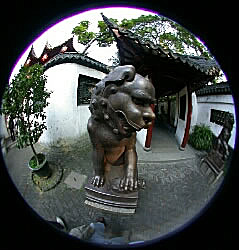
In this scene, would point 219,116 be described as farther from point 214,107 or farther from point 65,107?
point 65,107

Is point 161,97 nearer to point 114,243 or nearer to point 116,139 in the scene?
point 116,139

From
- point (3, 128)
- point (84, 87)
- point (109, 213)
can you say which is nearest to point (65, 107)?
point (84, 87)

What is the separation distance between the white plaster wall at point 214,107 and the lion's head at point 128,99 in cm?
42

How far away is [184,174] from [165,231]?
0.41 meters

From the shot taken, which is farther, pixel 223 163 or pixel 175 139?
pixel 175 139

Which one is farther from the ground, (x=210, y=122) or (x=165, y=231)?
(x=210, y=122)

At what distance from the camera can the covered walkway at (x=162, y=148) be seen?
4.14 ft

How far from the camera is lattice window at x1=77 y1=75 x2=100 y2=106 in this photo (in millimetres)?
1040

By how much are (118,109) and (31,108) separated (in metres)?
0.68

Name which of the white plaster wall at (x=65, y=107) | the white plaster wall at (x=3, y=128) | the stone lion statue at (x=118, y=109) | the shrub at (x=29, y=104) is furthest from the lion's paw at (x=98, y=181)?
the white plaster wall at (x=3, y=128)

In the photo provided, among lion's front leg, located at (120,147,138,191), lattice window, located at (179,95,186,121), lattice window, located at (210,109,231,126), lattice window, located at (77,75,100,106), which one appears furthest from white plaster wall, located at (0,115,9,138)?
lattice window, located at (210,109,231,126)

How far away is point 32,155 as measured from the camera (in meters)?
1.12

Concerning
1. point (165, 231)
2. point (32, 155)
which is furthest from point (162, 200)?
point (32, 155)

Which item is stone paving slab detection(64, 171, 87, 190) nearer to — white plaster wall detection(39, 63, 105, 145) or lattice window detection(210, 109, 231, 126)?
white plaster wall detection(39, 63, 105, 145)
